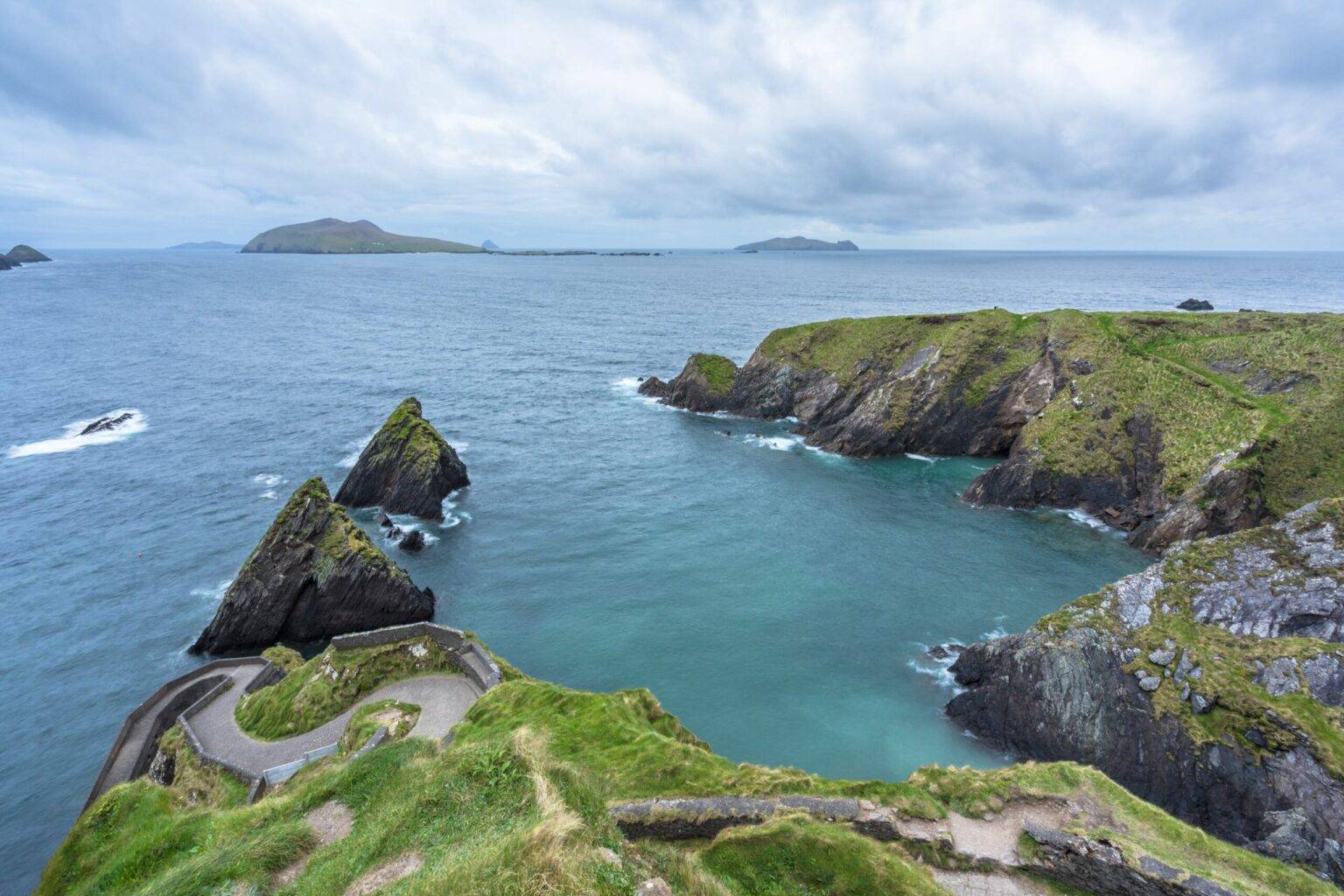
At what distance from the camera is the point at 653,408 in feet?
299

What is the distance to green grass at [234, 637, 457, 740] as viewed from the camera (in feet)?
101

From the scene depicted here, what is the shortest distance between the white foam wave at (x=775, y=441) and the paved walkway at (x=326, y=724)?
5299 centimetres

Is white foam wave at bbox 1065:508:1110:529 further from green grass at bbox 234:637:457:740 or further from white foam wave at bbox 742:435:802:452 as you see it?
green grass at bbox 234:637:457:740

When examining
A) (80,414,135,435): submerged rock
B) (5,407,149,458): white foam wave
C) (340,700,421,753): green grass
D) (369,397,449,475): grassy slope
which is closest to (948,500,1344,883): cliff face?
(340,700,421,753): green grass

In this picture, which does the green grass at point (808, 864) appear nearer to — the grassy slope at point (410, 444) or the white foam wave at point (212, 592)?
the white foam wave at point (212, 592)

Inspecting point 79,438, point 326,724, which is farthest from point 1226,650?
point 79,438

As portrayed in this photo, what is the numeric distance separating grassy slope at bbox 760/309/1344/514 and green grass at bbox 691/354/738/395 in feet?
21.3

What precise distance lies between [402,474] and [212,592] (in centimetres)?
1759

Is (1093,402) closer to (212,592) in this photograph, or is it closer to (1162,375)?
(1162,375)

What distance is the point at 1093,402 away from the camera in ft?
216

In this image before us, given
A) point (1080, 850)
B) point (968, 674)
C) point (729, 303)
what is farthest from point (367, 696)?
point (729, 303)

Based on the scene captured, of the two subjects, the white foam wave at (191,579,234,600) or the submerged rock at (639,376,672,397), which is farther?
the submerged rock at (639,376,672,397)

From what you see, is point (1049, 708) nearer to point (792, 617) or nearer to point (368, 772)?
point (792, 617)

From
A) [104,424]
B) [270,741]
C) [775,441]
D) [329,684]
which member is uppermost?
[775,441]
